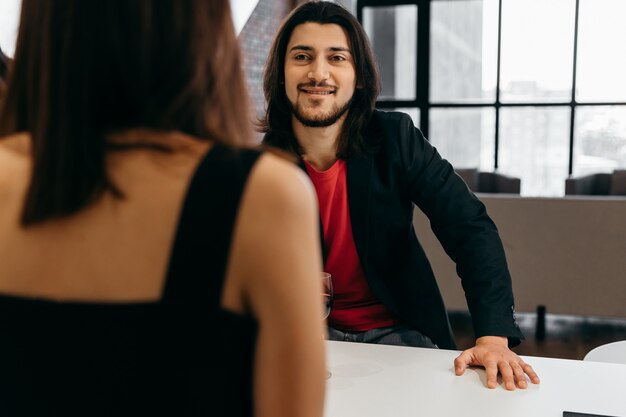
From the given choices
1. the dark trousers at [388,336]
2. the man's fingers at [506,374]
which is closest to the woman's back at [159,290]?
the man's fingers at [506,374]

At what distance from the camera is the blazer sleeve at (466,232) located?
1621mm

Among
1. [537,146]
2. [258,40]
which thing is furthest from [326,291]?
[537,146]

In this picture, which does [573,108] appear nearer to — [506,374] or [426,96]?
[426,96]

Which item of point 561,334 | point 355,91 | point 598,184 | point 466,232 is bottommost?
point 561,334

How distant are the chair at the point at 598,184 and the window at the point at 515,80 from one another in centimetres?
144

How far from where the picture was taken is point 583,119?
21.4 ft

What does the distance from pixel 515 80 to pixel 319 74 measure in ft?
17.2

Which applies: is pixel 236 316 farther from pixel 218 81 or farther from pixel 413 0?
pixel 413 0

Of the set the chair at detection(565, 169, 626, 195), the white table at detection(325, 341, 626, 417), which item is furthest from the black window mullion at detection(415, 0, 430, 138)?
the white table at detection(325, 341, 626, 417)

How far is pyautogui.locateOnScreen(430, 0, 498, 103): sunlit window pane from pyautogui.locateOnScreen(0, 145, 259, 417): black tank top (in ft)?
21.9

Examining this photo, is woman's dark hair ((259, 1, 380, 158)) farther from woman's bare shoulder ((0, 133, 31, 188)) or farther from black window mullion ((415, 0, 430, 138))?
black window mullion ((415, 0, 430, 138))

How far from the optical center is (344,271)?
6.15ft

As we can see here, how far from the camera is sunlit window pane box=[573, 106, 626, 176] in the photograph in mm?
6453

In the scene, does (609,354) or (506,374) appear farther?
(609,354)
